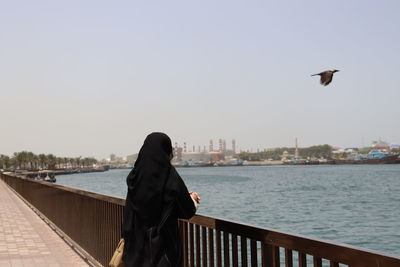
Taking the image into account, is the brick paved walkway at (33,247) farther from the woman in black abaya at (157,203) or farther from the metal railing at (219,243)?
the woman in black abaya at (157,203)

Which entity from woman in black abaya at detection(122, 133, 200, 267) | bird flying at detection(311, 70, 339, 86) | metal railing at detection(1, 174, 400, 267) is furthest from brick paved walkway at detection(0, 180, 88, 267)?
bird flying at detection(311, 70, 339, 86)

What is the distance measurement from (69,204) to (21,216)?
23.9 ft

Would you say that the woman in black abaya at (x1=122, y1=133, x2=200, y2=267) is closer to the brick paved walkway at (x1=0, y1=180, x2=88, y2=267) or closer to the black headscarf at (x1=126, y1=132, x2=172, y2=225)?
the black headscarf at (x1=126, y1=132, x2=172, y2=225)

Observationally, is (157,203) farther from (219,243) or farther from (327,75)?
(327,75)

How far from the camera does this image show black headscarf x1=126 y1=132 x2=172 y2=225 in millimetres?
3279

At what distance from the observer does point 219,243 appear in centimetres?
396

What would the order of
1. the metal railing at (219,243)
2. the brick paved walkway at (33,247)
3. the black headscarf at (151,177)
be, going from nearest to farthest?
the metal railing at (219,243) < the black headscarf at (151,177) < the brick paved walkway at (33,247)

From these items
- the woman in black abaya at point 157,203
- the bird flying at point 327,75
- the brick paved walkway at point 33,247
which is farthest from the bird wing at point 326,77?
the brick paved walkway at point 33,247

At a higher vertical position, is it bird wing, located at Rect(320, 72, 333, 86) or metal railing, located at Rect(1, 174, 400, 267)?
bird wing, located at Rect(320, 72, 333, 86)

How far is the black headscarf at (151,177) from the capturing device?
3.28 metres

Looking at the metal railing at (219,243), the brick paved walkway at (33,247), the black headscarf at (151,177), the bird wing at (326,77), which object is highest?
the bird wing at (326,77)

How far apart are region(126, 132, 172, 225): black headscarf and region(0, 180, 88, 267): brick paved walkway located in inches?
194

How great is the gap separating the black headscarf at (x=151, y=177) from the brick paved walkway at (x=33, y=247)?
492 centimetres

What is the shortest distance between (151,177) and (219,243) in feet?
3.26
